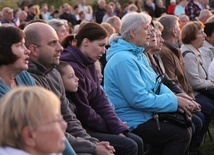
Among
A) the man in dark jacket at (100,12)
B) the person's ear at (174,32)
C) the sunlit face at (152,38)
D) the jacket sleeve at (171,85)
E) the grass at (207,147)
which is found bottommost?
the man in dark jacket at (100,12)

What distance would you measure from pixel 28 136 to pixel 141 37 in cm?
366

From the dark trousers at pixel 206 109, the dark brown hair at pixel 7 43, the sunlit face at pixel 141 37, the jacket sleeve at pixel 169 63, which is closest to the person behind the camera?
the dark brown hair at pixel 7 43

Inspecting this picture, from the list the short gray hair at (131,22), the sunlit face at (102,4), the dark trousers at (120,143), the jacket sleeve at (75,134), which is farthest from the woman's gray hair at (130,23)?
the sunlit face at (102,4)

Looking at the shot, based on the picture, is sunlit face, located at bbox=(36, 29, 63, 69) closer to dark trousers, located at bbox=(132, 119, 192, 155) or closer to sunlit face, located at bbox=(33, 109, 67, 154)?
dark trousers, located at bbox=(132, 119, 192, 155)

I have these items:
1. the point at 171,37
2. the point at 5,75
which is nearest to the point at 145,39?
the point at 171,37

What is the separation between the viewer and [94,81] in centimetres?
578

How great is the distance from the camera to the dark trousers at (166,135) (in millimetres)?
6152

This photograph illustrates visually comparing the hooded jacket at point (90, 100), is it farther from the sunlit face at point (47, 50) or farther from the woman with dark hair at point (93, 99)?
the sunlit face at point (47, 50)

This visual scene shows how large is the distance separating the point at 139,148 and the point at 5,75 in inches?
75.5

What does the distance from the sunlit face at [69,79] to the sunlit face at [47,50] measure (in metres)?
0.40

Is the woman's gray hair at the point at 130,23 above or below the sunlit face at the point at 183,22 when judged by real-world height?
above

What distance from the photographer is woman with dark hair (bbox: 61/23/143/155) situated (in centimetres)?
553

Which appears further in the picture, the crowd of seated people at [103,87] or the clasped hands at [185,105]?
the clasped hands at [185,105]

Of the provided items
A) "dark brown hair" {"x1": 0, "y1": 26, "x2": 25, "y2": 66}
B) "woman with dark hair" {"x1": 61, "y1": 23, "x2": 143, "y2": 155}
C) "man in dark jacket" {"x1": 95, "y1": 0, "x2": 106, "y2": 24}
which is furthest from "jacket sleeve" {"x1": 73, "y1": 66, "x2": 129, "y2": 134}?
"man in dark jacket" {"x1": 95, "y1": 0, "x2": 106, "y2": 24}
